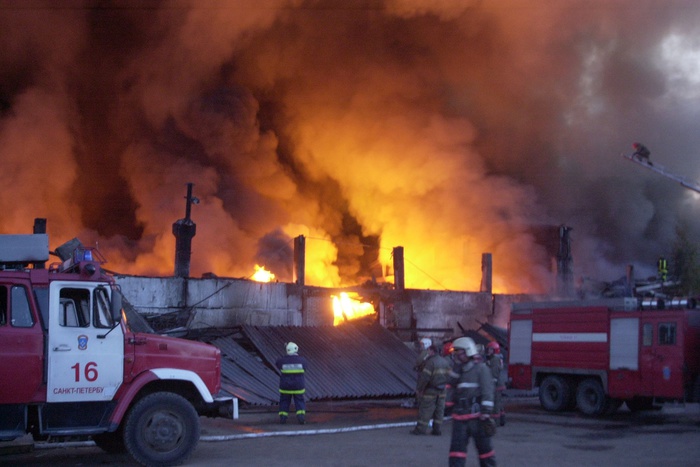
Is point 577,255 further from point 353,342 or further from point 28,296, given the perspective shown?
point 28,296

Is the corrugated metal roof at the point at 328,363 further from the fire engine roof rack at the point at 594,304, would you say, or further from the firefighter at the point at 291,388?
the fire engine roof rack at the point at 594,304

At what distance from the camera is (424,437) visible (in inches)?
473

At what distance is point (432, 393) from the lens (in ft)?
40.5

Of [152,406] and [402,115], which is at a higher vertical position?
[402,115]

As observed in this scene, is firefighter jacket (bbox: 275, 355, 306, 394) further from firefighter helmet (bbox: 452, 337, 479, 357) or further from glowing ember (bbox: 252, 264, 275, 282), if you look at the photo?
glowing ember (bbox: 252, 264, 275, 282)

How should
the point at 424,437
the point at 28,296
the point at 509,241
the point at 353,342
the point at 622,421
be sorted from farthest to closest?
the point at 509,241
the point at 353,342
the point at 622,421
the point at 424,437
the point at 28,296

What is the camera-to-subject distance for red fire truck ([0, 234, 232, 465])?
8438 mm

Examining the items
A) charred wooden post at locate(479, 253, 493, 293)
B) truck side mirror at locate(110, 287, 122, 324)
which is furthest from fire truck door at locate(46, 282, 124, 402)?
charred wooden post at locate(479, 253, 493, 293)

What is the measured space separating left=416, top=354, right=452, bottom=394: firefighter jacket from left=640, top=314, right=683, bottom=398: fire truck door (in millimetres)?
5302


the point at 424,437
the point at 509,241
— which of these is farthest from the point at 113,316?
→ the point at 509,241

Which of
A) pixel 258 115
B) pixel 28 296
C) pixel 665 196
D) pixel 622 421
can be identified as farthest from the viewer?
pixel 258 115

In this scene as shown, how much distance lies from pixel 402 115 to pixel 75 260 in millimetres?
28408

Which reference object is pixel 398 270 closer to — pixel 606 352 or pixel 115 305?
pixel 606 352

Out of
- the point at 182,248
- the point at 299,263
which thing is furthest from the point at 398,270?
the point at 182,248
